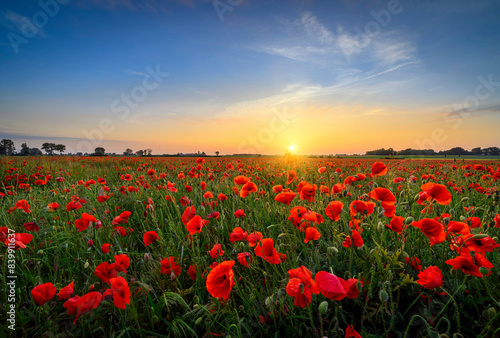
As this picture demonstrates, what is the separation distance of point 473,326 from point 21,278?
9.75 ft

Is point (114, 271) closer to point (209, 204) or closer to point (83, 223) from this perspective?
point (83, 223)

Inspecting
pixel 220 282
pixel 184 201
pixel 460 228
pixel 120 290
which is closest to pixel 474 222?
pixel 460 228

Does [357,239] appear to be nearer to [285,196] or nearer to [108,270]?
[285,196]

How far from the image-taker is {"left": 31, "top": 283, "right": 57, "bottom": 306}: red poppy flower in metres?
1.12

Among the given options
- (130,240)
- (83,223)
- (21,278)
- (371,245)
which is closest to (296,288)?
(371,245)

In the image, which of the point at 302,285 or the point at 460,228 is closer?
the point at 302,285

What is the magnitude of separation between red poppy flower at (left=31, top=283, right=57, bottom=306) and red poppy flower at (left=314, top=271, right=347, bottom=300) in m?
1.23

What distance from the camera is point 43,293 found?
116cm

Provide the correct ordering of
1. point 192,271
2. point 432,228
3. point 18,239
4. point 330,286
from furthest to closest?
point 192,271 < point 18,239 < point 432,228 < point 330,286

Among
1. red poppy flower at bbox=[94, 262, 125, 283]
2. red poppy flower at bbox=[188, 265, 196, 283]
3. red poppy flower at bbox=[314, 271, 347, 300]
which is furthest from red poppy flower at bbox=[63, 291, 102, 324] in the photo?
red poppy flower at bbox=[314, 271, 347, 300]

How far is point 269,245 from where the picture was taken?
1365mm

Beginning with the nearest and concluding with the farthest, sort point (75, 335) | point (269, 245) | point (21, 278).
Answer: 1. point (75, 335)
2. point (269, 245)
3. point (21, 278)

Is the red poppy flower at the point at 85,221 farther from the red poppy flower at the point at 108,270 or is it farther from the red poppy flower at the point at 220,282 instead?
the red poppy flower at the point at 220,282

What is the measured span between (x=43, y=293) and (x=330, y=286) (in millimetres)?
1348
